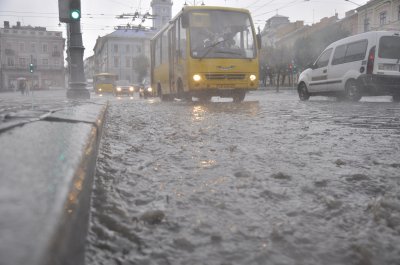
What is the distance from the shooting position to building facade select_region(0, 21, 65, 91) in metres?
70.4

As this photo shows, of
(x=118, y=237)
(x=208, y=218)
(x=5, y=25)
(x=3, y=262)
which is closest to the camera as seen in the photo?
(x=3, y=262)

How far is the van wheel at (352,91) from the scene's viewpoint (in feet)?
31.9

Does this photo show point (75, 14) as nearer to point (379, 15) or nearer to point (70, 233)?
point (70, 233)

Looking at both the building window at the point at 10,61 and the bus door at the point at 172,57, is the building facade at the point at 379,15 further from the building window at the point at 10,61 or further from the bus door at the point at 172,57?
the building window at the point at 10,61

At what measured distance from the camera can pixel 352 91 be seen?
9828 millimetres

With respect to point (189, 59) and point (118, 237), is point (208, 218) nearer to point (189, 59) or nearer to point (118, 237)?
point (118, 237)

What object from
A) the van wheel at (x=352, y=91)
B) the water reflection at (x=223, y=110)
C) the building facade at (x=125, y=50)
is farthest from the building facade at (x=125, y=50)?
the water reflection at (x=223, y=110)

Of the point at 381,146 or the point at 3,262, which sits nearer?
the point at 3,262

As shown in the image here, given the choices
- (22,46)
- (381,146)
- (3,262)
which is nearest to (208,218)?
(3,262)

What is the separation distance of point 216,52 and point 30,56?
71.6m

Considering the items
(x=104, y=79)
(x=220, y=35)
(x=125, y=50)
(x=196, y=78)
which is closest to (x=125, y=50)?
(x=125, y=50)

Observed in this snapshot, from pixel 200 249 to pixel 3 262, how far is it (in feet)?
2.23

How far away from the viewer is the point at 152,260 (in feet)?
3.34

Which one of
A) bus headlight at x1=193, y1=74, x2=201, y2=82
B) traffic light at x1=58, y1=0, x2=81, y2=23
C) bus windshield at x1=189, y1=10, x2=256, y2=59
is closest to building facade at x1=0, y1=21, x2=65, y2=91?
traffic light at x1=58, y1=0, x2=81, y2=23
